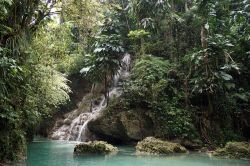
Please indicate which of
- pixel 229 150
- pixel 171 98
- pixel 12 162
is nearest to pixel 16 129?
pixel 12 162

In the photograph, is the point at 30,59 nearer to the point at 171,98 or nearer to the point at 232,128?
the point at 171,98

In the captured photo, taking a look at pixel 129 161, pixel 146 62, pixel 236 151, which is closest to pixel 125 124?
pixel 146 62

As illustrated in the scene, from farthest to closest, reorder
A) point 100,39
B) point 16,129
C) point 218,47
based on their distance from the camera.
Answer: point 100,39, point 218,47, point 16,129

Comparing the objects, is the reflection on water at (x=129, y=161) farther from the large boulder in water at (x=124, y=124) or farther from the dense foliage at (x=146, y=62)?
the large boulder in water at (x=124, y=124)

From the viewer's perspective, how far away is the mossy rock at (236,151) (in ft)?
45.0

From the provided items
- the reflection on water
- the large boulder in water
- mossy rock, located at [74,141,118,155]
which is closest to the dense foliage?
the large boulder in water

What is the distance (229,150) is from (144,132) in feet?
17.2

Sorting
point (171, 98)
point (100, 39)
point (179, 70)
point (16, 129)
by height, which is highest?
point (100, 39)

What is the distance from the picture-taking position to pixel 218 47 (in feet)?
56.2

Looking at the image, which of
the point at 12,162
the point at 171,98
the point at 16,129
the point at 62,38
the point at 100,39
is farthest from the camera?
the point at 100,39

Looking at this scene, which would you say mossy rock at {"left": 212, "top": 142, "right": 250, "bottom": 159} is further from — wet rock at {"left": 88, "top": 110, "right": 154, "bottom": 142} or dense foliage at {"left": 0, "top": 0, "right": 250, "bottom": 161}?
wet rock at {"left": 88, "top": 110, "right": 154, "bottom": 142}

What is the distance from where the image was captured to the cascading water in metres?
21.1

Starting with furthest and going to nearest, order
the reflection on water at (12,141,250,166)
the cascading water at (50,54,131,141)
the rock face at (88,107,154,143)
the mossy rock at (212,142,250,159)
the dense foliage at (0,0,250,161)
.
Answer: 1. the cascading water at (50,54,131,141)
2. the rock face at (88,107,154,143)
3. the mossy rock at (212,142,250,159)
4. the reflection on water at (12,141,250,166)
5. the dense foliage at (0,0,250,161)

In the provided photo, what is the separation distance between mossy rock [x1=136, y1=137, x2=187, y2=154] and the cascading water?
5.91 metres
